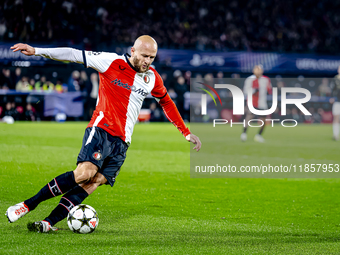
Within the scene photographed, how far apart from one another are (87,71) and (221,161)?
1390 centimetres

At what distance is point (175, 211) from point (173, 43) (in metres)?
20.9

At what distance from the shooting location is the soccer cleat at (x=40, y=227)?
421cm

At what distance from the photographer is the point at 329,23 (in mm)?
32031

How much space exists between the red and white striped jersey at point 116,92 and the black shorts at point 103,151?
0.07 meters

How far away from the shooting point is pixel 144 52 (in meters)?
4.49

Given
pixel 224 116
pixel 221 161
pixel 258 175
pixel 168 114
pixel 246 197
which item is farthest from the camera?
pixel 224 116

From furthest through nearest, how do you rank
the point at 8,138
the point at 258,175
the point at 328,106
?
the point at 328,106 < the point at 8,138 < the point at 258,175

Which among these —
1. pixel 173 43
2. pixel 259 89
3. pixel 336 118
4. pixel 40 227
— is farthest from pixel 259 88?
pixel 40 227

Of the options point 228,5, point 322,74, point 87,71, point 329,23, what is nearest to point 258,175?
point 87,71

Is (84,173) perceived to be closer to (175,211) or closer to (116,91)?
(116,91)

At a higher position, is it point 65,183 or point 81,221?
point 65,183

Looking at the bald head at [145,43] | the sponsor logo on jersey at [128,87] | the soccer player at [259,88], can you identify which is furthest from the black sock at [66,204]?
the soccer player at [259,88]

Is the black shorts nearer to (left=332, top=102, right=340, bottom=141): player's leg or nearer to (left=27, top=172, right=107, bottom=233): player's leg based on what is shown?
(left=27, top=172, right=107, bottom=233): player's leg

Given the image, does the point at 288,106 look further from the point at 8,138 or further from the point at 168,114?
the point at 168,114
